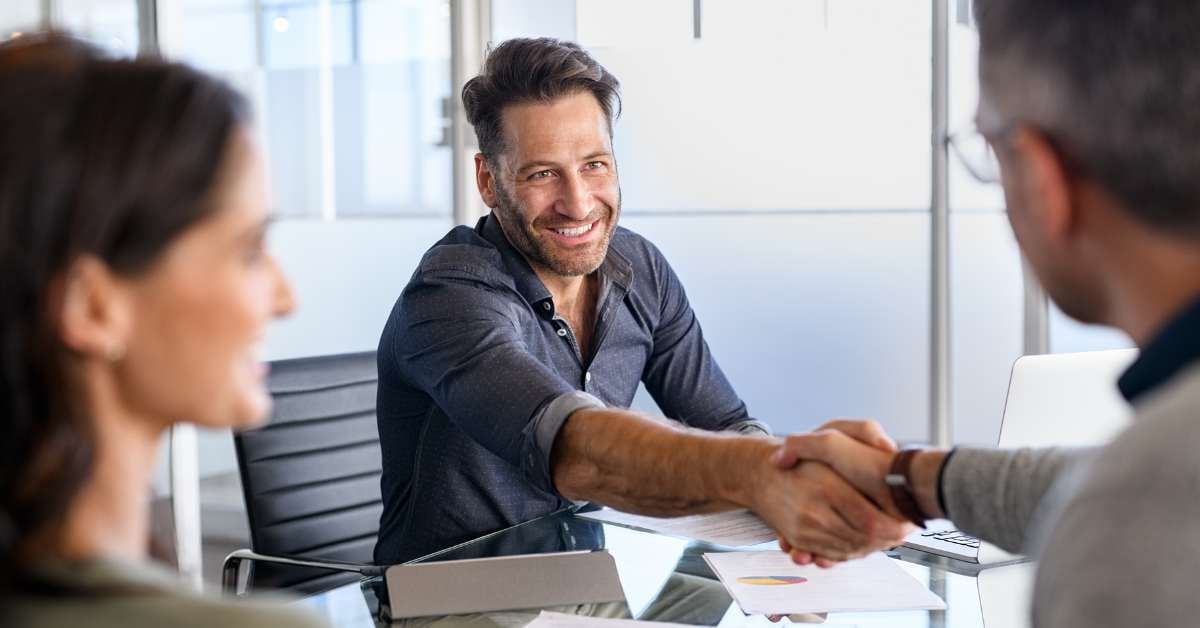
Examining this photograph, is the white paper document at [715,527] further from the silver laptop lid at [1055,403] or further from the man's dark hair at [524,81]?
the man's dark hair at [524,81]

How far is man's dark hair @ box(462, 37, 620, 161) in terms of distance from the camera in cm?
246

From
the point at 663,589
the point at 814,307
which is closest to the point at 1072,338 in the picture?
the point at 814,307

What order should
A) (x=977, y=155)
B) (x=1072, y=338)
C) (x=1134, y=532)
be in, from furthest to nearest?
(x=1072, y=338) → (x=977, y=155) → (x=1134, y=532)

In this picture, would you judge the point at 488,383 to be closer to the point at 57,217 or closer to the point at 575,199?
the point at 575,199

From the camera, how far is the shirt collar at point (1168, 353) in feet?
2.93

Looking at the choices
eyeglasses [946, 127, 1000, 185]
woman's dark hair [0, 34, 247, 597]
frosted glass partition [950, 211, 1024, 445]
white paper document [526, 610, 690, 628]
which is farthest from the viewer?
frosted glass partition [950, 211, 1024, 445]

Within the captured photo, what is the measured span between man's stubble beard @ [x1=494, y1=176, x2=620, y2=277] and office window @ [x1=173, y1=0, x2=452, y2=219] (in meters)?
2.02

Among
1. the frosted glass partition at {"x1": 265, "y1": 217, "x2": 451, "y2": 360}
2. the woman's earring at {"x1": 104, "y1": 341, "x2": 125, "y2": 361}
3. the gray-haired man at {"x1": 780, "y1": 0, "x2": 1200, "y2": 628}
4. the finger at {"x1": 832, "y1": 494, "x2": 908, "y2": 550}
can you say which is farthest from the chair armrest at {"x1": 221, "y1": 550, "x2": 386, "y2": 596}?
the frosted glass partition at {"x1": 265, "y1": 217, "x2": 451, "y2": 360}

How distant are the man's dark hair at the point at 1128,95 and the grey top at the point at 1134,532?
20 centimetres

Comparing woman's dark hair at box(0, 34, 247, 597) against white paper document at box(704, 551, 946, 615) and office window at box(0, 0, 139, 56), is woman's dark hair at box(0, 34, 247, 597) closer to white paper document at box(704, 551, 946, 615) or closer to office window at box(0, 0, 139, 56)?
white paper document at box(704, 551, 946, 615)

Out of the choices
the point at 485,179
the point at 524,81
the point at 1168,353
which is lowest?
the point at 1168,353

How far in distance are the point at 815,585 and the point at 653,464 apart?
0.98 feet

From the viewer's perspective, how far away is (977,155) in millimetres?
1279

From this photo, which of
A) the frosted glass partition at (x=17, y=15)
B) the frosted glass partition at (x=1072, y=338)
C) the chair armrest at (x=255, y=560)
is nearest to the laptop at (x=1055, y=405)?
the chair armrest at (x=255, y=560)
